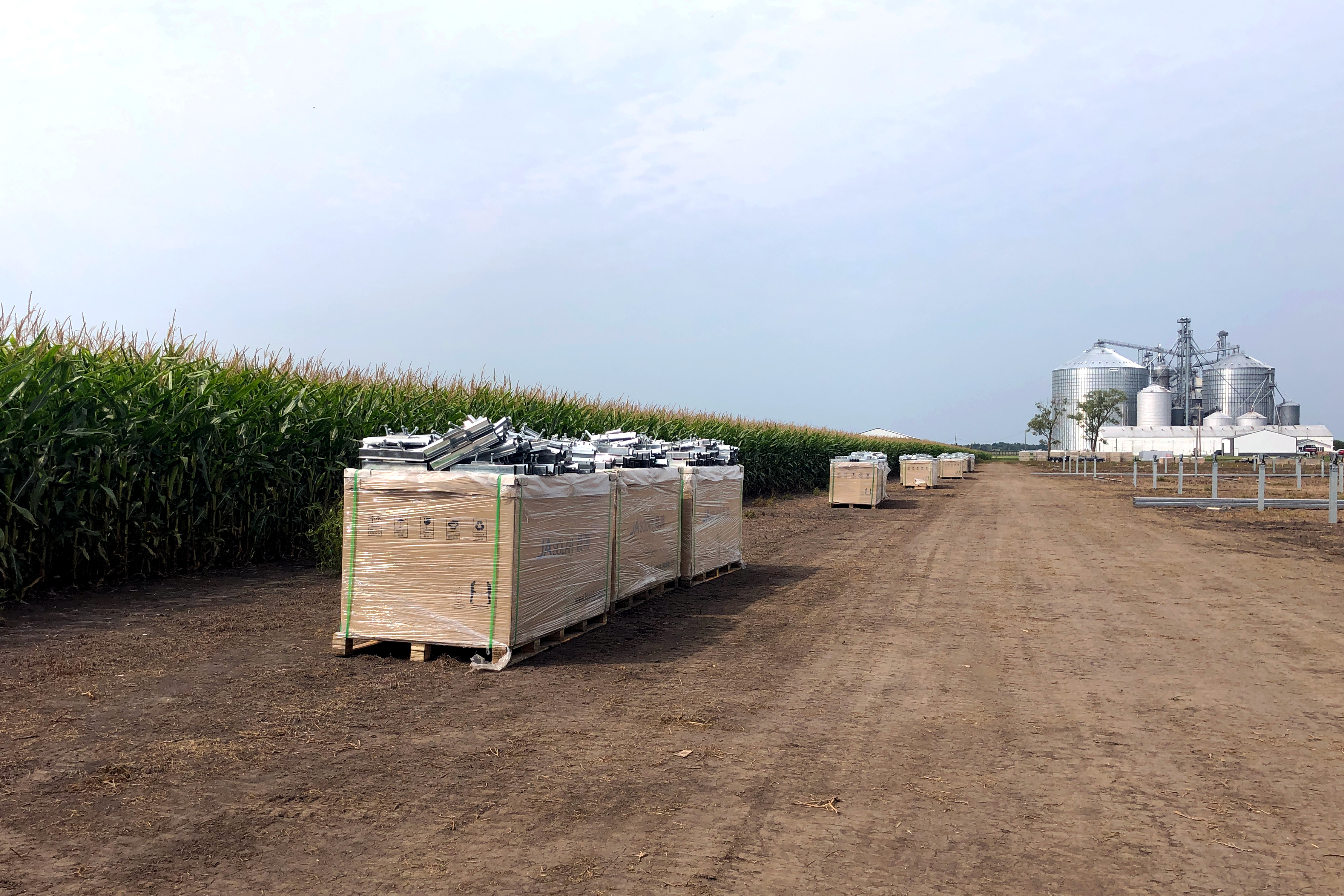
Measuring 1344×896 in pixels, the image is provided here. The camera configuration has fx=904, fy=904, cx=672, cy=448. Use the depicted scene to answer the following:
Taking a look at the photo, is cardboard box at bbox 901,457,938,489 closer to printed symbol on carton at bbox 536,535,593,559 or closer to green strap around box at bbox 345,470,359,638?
printed symbol on carton at bbox 536,535,593,559

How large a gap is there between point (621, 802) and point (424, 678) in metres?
2.66

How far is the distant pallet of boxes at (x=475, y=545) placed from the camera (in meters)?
6.77

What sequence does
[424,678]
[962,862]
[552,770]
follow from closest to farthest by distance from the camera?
[962,862]
[552,770]
[424,678]

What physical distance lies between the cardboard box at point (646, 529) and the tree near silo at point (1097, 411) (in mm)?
95424

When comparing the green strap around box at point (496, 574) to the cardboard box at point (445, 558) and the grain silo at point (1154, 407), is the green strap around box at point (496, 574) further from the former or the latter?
the grain silo at point (1154, 407)

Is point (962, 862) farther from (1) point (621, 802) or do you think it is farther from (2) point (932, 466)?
(2) point (932, 466)

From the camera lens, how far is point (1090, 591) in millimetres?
11227

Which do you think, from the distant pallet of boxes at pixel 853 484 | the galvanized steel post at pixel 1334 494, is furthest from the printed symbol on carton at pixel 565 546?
the galvanized steel post at pixel 1334 494

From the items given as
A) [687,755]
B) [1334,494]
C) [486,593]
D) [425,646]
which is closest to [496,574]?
[486,593]

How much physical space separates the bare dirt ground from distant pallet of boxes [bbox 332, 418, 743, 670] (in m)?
0.30

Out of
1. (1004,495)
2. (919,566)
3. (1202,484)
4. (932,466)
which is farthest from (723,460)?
(1202,484)

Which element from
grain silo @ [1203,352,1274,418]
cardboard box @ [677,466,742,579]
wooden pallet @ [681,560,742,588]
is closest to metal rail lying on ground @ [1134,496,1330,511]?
wooden pallet @ [681,560,742,588]

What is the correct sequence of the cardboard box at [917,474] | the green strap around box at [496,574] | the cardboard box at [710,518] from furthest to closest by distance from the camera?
the cardboard box at [917,474]
the cardboard box at [710,518]
the green strap around box at [496,574]

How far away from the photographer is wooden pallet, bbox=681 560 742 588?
1122cm
